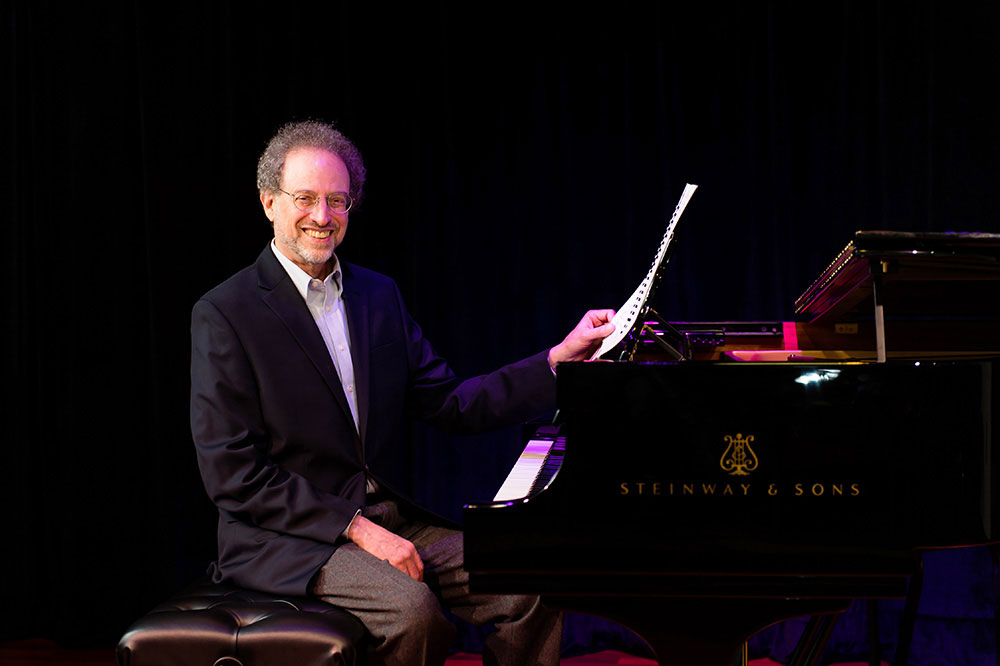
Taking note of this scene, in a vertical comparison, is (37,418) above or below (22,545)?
above

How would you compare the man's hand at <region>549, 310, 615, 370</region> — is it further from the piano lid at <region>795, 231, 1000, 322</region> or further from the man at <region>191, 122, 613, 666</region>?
the piano lid at <region>795, 231, 1000, 322</region>

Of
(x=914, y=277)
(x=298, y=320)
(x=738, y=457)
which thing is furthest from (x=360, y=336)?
(x=914, y=277)

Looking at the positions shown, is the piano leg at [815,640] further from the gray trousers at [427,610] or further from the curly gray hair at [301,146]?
the curly gray hair at [301,146]

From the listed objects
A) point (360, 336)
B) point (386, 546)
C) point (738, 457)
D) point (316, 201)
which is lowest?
point (386, 546)

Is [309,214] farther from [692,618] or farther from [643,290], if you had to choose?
[692,618]

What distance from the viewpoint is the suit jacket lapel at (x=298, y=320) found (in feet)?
6.91

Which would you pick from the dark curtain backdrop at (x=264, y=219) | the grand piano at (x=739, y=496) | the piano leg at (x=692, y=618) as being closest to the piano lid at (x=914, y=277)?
the grand piano at (x=739, y=496)

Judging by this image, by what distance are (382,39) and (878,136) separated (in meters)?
1.93

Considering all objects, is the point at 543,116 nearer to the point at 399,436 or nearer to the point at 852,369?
the point at 399,436

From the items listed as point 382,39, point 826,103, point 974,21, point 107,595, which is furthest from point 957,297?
point 107,595

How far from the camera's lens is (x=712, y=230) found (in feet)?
10.7

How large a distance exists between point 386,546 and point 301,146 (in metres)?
1.05

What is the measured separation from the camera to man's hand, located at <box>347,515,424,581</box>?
1938 millimetres

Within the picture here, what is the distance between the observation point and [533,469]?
1.85m
